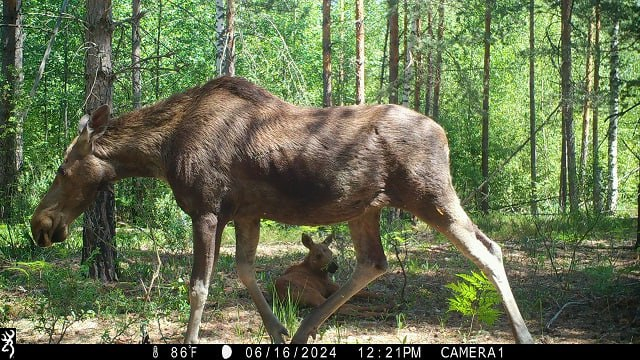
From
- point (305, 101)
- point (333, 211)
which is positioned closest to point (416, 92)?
point (305, 101)

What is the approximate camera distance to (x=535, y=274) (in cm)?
938

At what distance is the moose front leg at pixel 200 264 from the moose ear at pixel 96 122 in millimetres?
1338

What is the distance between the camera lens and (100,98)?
8500 mm

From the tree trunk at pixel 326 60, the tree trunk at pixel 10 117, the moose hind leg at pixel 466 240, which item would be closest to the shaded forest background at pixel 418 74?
the tree trunk at pixel 10 117

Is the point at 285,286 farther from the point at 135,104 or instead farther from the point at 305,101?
the point at 305,101

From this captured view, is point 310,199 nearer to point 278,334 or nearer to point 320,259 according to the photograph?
point 278,334

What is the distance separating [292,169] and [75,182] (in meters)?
2.07

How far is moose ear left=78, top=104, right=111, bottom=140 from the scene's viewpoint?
19.9 ft

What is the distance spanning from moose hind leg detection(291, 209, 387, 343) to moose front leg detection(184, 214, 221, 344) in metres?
0.94

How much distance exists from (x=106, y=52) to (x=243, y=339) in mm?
4392

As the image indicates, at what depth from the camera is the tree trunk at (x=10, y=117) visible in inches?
396
